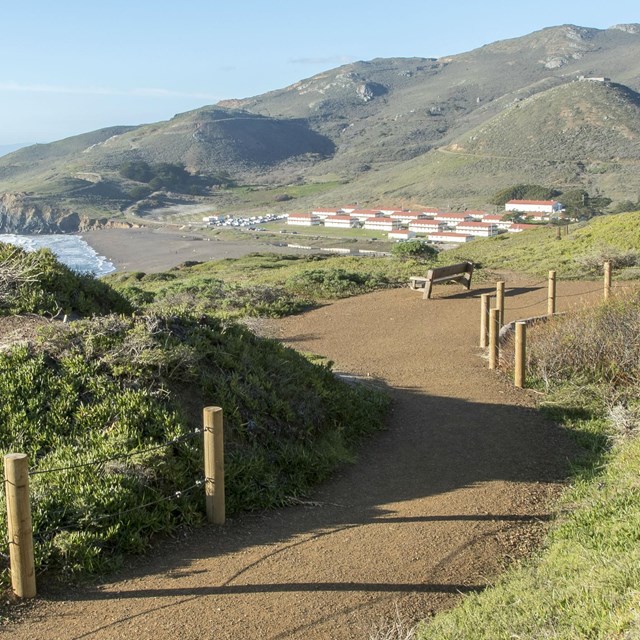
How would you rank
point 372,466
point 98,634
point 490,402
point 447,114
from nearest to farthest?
point 98,634 → point 372,466 → point 490,402 → point 447,114

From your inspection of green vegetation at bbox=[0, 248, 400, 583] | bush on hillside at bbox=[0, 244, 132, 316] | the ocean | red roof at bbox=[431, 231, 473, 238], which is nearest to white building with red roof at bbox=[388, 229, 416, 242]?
red roof at bbox=[431, 231, 473, 238]

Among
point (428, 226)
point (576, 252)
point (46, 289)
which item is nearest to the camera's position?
point (46, 289)

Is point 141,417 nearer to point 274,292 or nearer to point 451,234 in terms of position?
point 274,292

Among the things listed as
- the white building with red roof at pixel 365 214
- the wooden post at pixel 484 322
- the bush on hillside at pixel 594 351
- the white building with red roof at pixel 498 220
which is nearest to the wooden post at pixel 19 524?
the bush on hillside at pixel 594 351

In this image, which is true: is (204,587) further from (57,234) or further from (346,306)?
(57,234)

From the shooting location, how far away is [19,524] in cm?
444

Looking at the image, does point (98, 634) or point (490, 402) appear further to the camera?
point (490, 402)

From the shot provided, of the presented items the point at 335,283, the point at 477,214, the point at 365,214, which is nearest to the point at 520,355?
the point at 335,283

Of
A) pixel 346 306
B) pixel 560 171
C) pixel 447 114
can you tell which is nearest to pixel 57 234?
pixel 560 171

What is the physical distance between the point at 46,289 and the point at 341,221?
74891 mm

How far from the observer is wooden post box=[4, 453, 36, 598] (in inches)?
174

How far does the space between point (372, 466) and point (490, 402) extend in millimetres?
2375

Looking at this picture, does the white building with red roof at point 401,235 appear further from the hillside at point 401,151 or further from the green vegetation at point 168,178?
the green vegetation at point 168,178

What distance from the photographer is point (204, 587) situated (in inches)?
184
